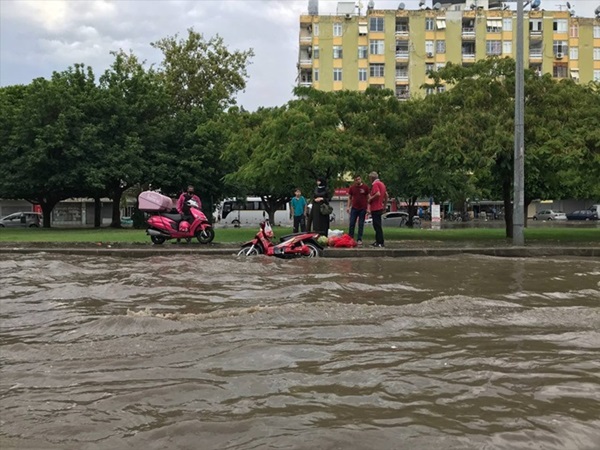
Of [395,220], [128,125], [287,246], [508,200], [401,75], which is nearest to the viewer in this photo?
[287,246]

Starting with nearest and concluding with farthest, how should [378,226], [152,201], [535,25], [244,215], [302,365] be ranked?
[302,365]
[378,226]
[152,201]
[244,215]
[535,25]

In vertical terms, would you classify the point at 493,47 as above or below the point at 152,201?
above

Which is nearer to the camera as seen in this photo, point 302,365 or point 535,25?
point 302,365

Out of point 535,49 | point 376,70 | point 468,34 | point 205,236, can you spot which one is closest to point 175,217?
point 205,236

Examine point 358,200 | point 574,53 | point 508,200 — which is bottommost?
point 358,200

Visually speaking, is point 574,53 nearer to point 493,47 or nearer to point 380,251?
point 493,47

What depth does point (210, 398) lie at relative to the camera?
153 inches

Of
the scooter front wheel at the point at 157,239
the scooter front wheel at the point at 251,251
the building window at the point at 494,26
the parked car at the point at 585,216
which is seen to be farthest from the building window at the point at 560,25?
the scooter front wheel at the point at 251,251

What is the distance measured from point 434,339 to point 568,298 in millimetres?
3068

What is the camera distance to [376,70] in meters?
73.9

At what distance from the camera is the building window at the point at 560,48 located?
7312cm

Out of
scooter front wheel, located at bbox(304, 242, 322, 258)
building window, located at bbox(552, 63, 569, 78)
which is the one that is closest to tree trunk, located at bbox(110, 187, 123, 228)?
scooter front wheel, located at bbox(304, 242, 322, 258)

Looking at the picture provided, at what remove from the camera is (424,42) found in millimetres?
73562

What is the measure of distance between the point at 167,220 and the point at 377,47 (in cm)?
6265
